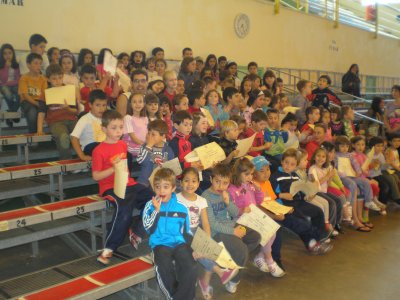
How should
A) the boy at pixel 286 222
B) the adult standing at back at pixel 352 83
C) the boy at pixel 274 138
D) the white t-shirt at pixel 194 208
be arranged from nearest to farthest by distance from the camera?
the white t-shirt at pixel 194 208, the boy at pixel 286 222, the boy at pixel 274 138, the adult standing at back at pixel 352 83

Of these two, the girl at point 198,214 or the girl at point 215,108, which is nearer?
the girl at point 198,214

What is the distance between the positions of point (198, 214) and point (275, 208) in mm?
966

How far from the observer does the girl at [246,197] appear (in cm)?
361

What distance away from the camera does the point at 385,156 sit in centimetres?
607

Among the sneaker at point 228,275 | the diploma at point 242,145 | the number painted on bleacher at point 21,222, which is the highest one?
the diploma at point 242,145

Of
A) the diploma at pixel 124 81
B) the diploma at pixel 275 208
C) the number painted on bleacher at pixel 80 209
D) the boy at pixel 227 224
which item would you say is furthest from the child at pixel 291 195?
the diploma at pixel 124 81

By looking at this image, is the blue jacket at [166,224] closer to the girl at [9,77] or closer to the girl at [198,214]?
the girl at [198,214]

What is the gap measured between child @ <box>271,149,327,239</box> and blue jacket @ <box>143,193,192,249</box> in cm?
156

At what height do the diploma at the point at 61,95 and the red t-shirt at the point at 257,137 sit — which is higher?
the diploma at the point at 61,95

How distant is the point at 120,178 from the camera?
3.12 meters

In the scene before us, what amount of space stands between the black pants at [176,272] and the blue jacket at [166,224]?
76 millimetres

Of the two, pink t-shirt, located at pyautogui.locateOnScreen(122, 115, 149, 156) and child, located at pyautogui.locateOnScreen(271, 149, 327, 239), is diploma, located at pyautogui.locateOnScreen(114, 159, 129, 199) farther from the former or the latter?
child, located at pyautogui.locateOnScreen(271, 149, 327, 239)

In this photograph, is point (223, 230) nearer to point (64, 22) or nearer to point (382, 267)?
point (382, 267)

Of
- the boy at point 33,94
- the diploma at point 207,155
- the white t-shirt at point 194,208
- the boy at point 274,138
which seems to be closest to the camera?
the white t-shirt at point 194,208
